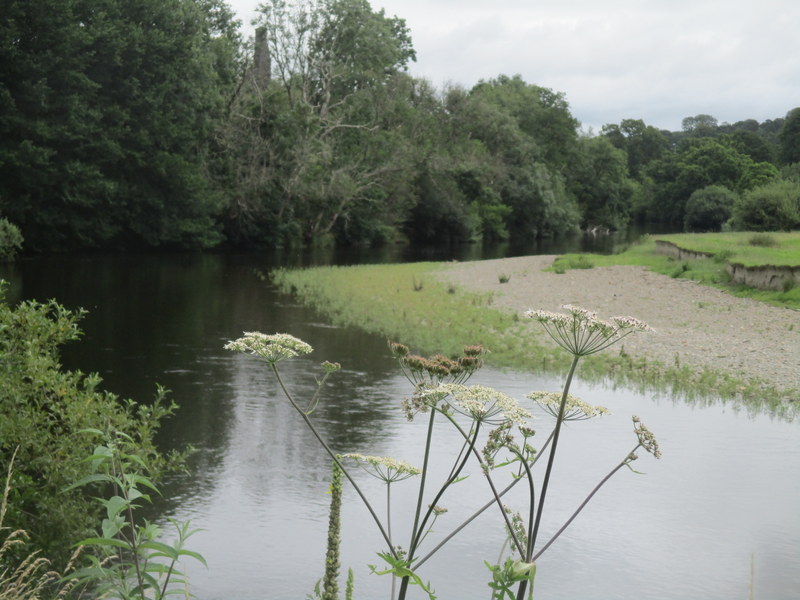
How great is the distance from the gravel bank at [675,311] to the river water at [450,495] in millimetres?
2488

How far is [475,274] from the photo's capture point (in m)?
30.0

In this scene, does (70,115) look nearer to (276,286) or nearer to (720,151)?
(276,286)

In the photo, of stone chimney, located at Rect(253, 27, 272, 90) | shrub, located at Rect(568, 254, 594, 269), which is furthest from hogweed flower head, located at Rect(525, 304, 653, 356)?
stone chimney, located at Rect(253, 27, 272, 90)

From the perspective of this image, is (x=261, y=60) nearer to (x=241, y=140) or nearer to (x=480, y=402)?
(x=241, y=140)

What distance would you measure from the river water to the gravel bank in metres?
2.49

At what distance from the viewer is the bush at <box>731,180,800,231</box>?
1563 inches

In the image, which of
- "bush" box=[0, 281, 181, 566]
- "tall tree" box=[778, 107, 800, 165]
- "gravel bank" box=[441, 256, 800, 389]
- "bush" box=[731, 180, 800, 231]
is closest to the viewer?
"bush" box=[0, 281, 181, 566]

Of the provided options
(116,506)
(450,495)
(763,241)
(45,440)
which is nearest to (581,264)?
(763,241)

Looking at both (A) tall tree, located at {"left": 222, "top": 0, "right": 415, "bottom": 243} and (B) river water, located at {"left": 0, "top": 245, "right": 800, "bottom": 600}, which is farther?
(A) tall tree, located at {"left": 222, "top": 0, "right": 415, "bottom": 243}

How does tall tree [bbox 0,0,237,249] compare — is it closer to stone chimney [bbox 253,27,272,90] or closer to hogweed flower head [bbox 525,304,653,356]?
stone chimney [bbox 253,27,272,90]

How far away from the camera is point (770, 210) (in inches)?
1591

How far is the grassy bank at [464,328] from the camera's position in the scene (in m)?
12.9

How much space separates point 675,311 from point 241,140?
2743 cm

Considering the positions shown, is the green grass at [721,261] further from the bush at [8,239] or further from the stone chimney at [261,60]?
the stone chimney at [261,60]
